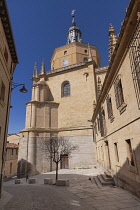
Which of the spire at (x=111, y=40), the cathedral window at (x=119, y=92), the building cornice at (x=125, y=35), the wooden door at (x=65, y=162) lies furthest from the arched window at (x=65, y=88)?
the cathedral window at (x=119, y=92)

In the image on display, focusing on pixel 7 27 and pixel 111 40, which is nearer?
pixel 7 27

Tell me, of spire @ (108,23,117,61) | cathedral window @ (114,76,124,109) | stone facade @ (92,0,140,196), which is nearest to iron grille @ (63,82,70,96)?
spire @ (108,23,117,61)

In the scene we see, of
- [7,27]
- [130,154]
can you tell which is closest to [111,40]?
[7,27]

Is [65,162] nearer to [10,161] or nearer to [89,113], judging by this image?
[89,113]

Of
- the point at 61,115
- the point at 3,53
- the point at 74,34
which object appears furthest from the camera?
the point at 74,34

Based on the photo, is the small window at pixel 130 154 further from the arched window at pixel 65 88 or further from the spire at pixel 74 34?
the spire at pixel 74 34

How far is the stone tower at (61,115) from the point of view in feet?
69.6

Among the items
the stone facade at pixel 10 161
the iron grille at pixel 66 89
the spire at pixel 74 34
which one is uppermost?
the spire at pixel 74 34

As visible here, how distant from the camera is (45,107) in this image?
24625 mm

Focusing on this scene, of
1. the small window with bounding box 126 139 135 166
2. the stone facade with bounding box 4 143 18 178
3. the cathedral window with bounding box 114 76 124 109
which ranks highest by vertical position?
the cathedral window with bounding box 114 76 124 109

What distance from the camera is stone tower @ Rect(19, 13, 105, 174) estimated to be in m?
21.2

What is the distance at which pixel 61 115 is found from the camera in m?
24.8

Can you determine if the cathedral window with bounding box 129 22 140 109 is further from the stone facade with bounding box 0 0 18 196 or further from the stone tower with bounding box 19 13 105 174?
the stone tower with bounding box 19 13 105 174

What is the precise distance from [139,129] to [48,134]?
18.8 meters
